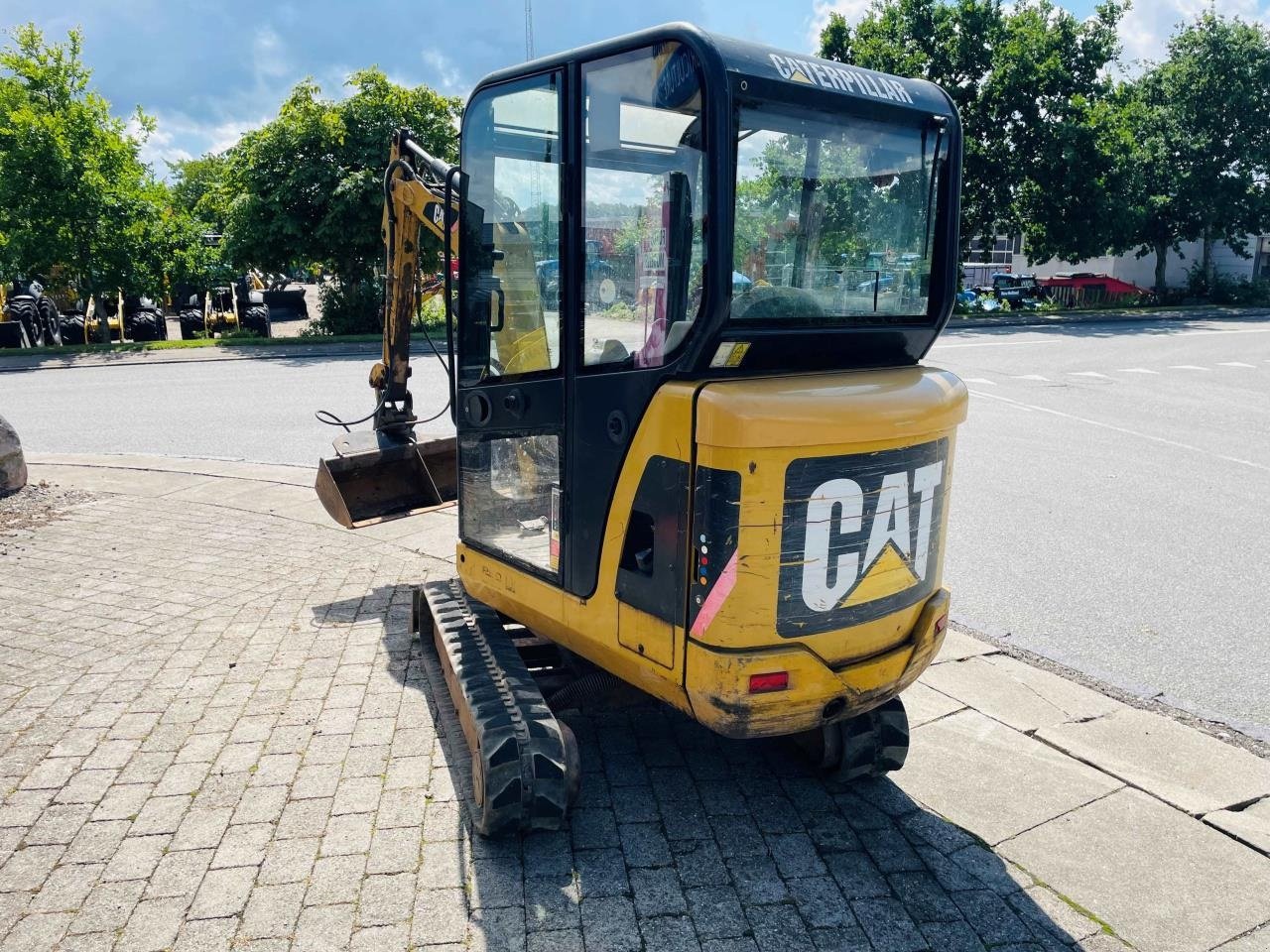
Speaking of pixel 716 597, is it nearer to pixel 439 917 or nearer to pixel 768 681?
pixel 768 681

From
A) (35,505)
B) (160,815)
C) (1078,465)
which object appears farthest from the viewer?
(1078,465)

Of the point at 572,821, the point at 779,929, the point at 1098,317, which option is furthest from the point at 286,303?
the point at 779,929

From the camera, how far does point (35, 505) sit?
876 centimetres

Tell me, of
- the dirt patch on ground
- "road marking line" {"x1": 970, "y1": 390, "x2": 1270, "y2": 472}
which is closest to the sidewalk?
the dirt patch on ground

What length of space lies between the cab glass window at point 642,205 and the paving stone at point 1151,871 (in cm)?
253

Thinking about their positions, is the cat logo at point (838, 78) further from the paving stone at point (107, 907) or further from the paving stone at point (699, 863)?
the paving stone at point (107, 907)

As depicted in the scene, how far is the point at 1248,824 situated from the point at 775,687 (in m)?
2.26

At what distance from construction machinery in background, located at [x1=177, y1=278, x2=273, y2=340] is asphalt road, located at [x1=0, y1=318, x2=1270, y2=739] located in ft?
21.1

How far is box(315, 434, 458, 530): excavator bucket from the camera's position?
6348 mm

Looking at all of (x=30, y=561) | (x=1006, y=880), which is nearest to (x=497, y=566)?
(x=1006, y=880)

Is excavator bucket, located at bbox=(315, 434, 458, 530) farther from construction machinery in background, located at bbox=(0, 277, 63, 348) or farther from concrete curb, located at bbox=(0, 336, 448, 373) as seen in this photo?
construction machinery in background, located at bbox=(0, 277, 63, 348)

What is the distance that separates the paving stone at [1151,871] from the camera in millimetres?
3531

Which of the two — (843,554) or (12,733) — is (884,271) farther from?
(12,733)

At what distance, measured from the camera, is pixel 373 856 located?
3730 millimetres
